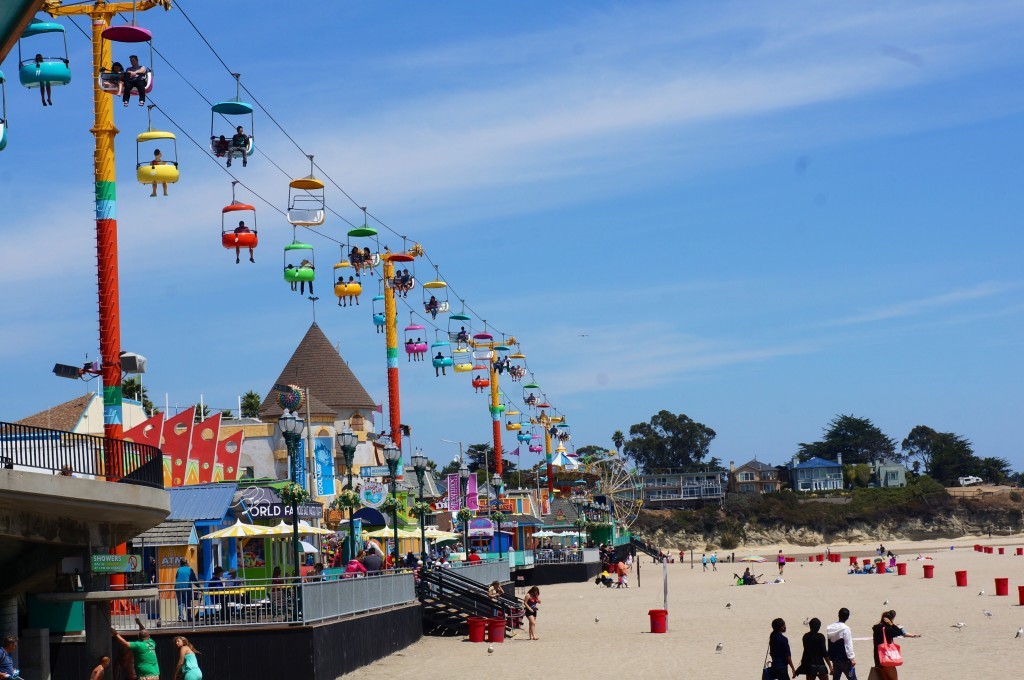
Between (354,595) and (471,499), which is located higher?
(471,499)

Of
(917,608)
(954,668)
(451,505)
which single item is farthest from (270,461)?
(954,668)

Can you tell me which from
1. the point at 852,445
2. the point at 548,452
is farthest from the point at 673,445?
the point at 548,452

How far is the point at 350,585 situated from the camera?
24.3m

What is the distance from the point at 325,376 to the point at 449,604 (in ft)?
142

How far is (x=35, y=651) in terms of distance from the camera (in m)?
20.5

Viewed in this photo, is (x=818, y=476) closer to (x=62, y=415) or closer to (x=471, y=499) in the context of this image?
(x=471, y=499)

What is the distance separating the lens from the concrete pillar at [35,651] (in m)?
20.4

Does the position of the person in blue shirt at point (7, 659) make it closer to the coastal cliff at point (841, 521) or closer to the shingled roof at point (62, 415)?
the shingled roof at point (62, 415)

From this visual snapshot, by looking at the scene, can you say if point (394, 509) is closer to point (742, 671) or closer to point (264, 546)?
point (264, 546)

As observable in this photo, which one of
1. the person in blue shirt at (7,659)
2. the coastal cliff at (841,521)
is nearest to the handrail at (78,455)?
the person in blue shirt at (7,659)

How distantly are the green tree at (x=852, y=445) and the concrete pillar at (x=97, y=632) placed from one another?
174079 mm

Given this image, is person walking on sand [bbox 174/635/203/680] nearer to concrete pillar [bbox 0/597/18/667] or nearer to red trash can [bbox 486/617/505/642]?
concrete pillar [bbox 0/597/18/667]

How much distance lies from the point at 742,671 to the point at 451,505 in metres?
32.6

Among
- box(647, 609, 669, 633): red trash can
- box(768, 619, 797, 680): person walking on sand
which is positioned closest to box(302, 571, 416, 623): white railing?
box(647, 609, 669, 633): red trash can
